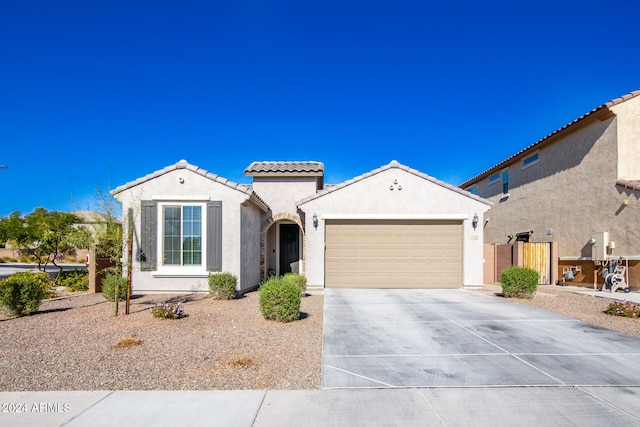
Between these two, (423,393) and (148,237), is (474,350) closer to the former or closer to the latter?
(423,393)

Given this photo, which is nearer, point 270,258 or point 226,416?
point 226,416

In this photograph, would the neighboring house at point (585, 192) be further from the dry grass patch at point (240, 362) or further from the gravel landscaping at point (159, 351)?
the dry grass patch at point (240, 362)

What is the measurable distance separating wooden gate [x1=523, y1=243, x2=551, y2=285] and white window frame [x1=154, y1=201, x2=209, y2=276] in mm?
13692

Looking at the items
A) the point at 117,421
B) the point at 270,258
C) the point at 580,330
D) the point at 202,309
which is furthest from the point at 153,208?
the point at 580,330

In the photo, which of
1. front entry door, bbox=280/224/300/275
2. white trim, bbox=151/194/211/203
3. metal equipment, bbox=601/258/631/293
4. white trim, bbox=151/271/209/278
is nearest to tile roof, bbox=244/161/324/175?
front entry door, bbox=280/224/300/275

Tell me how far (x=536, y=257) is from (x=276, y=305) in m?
13.9

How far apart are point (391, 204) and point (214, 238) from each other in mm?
6224

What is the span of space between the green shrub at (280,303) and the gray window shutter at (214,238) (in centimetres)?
414

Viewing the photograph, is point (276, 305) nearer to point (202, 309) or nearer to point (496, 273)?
point (202, 309)

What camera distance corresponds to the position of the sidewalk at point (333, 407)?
3.73 metres

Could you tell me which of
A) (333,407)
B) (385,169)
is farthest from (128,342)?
(385,169)

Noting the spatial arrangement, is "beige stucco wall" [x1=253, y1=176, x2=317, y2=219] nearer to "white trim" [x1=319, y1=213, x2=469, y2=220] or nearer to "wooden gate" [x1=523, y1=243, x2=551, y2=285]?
"white trim" [x1=319, y1=213, x2=469, y2=220]

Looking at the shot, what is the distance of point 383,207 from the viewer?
13.8 metres

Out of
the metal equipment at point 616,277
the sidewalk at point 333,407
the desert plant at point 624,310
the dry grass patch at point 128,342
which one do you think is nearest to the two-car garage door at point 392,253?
the desert plant at point 624,310
